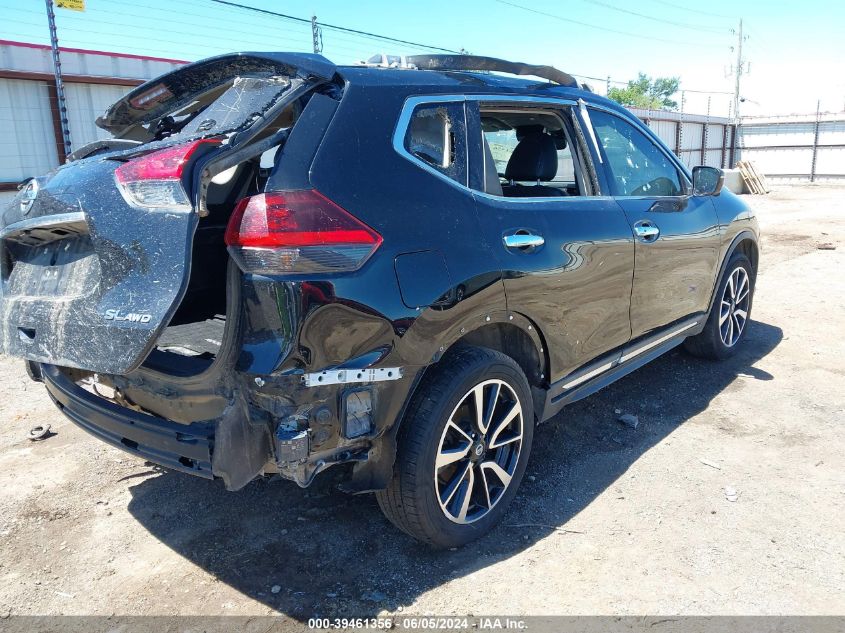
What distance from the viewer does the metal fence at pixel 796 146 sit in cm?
2842

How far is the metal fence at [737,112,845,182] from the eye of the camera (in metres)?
28.4

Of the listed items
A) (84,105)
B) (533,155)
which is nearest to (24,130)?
(84,105)

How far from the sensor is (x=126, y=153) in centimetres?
261

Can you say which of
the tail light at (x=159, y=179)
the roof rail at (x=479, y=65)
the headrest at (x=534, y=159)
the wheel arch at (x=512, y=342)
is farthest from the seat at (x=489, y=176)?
the tail light at (x=159, y=179)

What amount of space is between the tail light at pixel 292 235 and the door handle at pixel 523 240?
2.74 ft

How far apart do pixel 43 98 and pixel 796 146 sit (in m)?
30.3

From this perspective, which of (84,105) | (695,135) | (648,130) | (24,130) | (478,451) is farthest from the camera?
(695,135)

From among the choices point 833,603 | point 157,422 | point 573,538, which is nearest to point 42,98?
point 157,422

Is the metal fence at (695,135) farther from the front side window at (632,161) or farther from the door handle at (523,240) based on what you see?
the door handle at (523,240)

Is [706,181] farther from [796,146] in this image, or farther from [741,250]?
[796,146]

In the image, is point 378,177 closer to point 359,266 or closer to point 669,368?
point 359,266

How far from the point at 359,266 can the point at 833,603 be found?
222cm

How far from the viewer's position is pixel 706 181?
441 cm

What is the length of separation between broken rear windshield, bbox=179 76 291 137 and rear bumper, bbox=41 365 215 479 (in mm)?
1091
